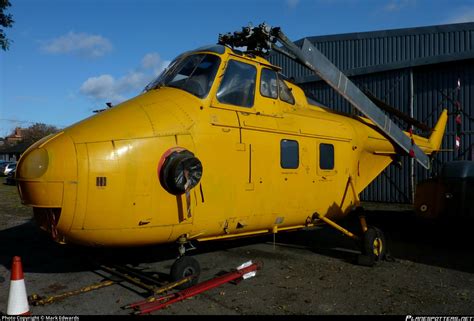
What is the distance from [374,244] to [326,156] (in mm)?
1757

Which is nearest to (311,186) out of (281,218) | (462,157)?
(281,218)

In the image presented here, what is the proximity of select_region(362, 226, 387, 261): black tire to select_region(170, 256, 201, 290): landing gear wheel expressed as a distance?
3224mm

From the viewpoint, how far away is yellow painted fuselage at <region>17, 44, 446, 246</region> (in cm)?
510

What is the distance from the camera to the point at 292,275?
22.6 feet

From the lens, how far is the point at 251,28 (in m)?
7.09


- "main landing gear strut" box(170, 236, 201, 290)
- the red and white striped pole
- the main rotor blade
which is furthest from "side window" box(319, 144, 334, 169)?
the red and white striped pole

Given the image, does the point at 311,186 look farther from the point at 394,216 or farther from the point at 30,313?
the point at 394,216

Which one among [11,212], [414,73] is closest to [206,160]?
[11,212]

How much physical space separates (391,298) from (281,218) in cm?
206

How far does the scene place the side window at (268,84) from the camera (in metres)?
6.97

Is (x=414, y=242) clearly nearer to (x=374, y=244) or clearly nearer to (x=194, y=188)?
(x=374, y=244)

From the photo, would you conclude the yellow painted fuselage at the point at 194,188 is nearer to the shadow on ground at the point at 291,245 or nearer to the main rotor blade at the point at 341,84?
the main rotor blade at the point at 341,84

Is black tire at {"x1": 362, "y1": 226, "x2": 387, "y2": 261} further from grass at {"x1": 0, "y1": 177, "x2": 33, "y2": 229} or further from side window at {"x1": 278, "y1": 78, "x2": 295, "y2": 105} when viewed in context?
grass at {"x1": 0, "y1": 177, "x2": 33, "y2": 229}

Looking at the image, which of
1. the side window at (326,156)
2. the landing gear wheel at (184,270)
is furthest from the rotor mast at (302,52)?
the landing gear wheel at (184,270)
